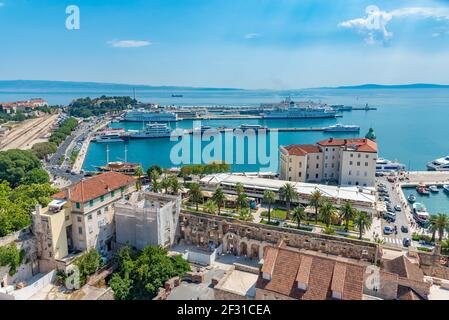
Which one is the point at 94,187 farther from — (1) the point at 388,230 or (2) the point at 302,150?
(1) the point at 388,230

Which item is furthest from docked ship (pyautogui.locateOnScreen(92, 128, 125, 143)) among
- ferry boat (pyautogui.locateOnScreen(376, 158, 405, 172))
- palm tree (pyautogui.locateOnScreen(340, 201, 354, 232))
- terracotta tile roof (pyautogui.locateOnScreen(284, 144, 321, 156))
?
palm tree (pyautogui.locateOnScreen(340, 201, 354, 232))

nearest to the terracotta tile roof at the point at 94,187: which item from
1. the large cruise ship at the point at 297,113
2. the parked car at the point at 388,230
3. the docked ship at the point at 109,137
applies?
the parked car at the point at 388,230

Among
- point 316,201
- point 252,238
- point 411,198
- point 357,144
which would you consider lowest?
point 411,198

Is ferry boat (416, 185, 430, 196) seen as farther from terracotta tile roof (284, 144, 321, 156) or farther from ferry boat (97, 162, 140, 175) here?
ferry boat (97, 162, 140, 175)

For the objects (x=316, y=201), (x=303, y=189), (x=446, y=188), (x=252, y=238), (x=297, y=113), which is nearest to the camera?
(x=252, y=238)

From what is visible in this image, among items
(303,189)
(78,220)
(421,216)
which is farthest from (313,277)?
(421,216)

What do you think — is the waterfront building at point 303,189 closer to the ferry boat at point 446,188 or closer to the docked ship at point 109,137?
the ferry boat at point 446,188

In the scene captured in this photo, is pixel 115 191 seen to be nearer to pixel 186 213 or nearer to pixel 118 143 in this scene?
pixel 186 213
